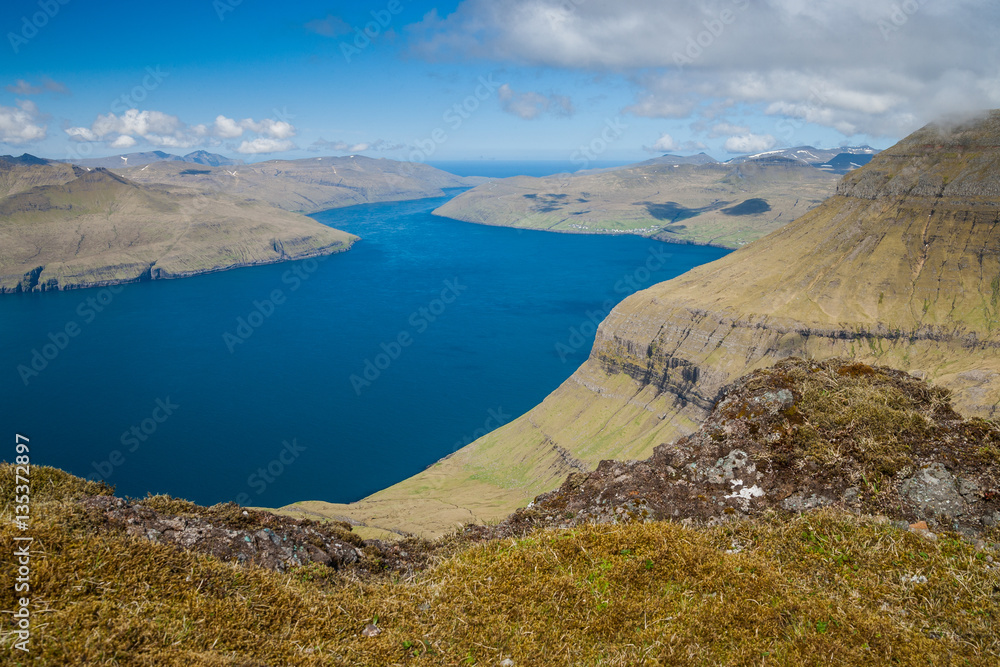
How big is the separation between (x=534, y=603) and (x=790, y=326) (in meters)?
127

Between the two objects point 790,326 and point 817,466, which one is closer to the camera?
point 817,466

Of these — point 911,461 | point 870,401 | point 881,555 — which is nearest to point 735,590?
point 881,555

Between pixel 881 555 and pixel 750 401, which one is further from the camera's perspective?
pixel 750 401

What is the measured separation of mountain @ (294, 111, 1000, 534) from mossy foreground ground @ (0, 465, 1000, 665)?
275 feet

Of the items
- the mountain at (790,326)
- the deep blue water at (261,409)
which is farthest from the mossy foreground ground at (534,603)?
the deep blue water at (261,409)

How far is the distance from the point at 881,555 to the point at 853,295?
143m

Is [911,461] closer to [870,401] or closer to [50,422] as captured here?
[870,401]

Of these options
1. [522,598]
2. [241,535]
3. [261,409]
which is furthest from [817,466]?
[261,409]

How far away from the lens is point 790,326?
387 ft

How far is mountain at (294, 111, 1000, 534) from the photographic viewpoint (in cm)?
10850

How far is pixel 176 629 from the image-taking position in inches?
311

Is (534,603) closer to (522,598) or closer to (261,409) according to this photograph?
(522,598)

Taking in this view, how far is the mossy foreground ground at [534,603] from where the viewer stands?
796 centimetres

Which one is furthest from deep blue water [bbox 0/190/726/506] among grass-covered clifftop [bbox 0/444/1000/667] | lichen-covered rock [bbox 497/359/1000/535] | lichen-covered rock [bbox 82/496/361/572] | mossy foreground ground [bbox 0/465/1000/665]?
mossy foreground ground [bbox 0/465/1000/665]
